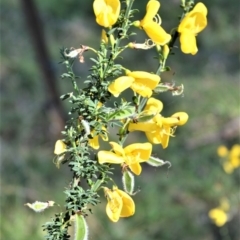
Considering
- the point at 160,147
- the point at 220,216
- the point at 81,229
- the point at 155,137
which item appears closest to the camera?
the point at 81,229

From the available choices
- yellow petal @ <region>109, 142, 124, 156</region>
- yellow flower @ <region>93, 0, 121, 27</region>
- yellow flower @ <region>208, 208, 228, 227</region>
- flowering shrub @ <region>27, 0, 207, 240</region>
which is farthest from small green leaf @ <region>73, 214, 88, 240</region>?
yellow flower @ <region>208, 208, 228, 227</region>

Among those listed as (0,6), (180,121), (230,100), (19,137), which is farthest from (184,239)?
(0,6)

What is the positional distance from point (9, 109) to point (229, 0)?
1.79m

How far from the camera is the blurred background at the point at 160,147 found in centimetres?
286

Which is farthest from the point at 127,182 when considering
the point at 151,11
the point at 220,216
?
the point at 220,216

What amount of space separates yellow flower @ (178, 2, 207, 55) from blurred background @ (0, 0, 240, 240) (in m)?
1.29

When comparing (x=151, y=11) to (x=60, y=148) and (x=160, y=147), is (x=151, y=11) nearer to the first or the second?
(x=60, y=148)

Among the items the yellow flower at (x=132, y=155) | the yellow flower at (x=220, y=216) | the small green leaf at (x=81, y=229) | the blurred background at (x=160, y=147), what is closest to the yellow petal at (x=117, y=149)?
the yellow flower at (x=132, y=155)

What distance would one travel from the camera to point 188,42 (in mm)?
804

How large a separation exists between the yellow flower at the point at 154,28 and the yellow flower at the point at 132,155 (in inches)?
5.5

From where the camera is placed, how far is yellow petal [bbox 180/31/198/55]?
0.79 meters

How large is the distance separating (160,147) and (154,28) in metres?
2.67

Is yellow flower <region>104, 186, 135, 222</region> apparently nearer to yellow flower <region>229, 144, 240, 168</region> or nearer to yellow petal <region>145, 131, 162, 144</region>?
yellow petal <region>145, 131, 162, 144</region>

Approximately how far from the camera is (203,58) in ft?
14.0
